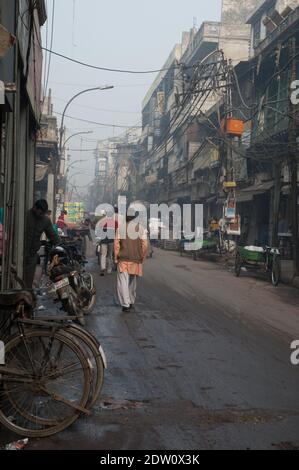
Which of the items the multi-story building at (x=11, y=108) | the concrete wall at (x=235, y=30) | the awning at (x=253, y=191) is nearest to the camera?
the multi-story building at (x=11, y=108)

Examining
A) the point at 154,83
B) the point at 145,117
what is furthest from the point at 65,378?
the point at 145,117

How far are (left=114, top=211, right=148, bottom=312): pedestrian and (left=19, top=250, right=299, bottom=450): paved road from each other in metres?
0.36

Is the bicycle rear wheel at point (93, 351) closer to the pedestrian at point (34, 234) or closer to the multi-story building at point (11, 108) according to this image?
the multi-story building at point (11, 108)

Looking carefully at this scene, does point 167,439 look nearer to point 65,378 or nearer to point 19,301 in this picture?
point 65,378

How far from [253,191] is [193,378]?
63.1 feet

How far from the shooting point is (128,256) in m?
9.14

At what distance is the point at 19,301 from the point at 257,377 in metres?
2.79

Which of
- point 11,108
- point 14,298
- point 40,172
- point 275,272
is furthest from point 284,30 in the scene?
point 14,298

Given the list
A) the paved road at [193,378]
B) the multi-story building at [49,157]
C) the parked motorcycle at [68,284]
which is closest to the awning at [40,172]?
the multi-story building at [49,157]

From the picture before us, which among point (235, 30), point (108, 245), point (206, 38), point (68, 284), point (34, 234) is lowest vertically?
point (68, 284)

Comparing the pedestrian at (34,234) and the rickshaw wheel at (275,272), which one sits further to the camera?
the rickshaw wheel at (275,272)

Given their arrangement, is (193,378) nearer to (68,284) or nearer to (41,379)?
(41,379)

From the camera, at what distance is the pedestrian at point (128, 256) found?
9.09m

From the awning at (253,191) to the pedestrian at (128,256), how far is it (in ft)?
47.5
